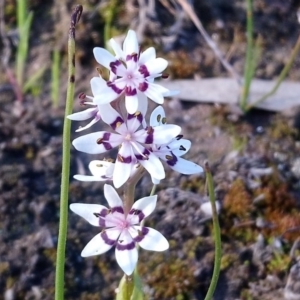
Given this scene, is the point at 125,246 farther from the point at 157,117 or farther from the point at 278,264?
the point at 278,264

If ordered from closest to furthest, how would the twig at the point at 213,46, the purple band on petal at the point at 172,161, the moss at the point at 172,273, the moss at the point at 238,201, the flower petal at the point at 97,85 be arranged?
the flower petal at the point at 97,85
the purple band on petal at the point at 172,161
the moss at the point at 172,273
the moss at the point at 238,201
the twig at the point at 213,46

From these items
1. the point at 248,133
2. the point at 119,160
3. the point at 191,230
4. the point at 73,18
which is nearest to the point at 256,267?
the point at 191,230

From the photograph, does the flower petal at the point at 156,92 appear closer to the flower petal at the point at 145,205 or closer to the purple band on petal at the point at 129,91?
the purple band on petal at the point at 129,91

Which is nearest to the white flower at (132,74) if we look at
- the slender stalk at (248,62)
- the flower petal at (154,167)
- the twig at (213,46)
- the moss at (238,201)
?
the flower petal at (154,167)

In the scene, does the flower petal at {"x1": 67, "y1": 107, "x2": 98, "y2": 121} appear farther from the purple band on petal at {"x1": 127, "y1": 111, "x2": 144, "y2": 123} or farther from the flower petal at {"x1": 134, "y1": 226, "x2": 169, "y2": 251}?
the flower petal at {"x1": 134, "y1": 226, "x2": 169, "y2": 251}

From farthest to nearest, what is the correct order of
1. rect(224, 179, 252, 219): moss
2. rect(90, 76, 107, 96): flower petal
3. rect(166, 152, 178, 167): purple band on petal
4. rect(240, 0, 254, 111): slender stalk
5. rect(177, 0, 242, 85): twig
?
rect(177, 0, 242, 85): twig, rect(240, 0, 254, 111): slender stalk, rect(224, 179, 252, 219): moss, rect(166, 152, 178, 167): purple band on petal, rect(90, 76, 107, 96): flower petal

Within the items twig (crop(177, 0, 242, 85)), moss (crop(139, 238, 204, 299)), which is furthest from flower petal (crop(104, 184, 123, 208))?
twig (crop(177, 0, 242, 85))
